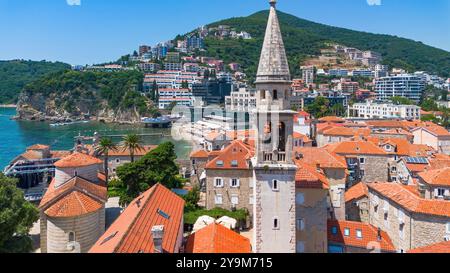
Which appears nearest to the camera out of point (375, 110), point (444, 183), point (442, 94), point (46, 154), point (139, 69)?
point (444, 183)

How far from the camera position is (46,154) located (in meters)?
38.6

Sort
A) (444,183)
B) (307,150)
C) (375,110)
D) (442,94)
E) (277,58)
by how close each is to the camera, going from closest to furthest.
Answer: (277,58), (444,183), (307,150), (375,110), (442,94)

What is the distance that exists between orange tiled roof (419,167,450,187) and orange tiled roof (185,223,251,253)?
13442 mm

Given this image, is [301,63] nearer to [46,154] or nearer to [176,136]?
[176,136]

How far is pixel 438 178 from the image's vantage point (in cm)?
2136

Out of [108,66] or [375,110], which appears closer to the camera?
[375,110]

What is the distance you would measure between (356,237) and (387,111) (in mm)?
77418

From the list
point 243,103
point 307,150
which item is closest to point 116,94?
point 243,103

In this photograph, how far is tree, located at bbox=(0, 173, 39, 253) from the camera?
15.1m

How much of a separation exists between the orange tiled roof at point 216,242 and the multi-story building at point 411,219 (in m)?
8.78

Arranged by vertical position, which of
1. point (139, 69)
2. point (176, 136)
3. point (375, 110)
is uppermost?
point (139, 69)

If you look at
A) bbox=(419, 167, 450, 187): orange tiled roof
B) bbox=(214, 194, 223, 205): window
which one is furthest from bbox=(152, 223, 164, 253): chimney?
bbox=(419, 167, 450, 187): orange tiled roof

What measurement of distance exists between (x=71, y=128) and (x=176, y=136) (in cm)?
4381

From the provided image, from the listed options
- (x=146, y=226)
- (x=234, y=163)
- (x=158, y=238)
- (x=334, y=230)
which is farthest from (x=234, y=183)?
(x=158, y=238)
